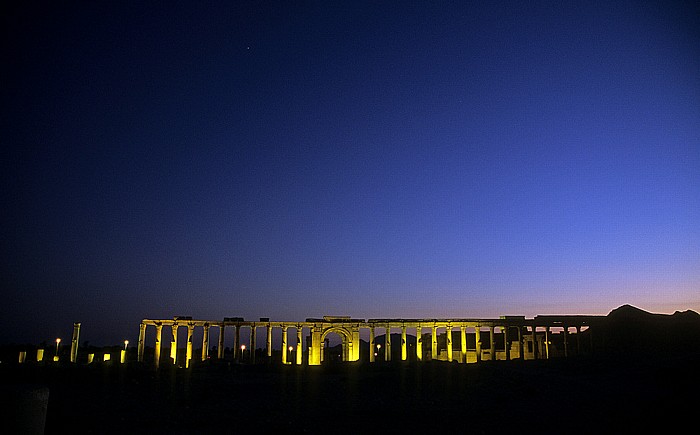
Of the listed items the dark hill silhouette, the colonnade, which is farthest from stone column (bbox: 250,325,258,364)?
the dark hill silhouette

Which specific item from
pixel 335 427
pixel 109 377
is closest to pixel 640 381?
pixel 335 427

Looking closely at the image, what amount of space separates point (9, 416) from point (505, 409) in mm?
27569

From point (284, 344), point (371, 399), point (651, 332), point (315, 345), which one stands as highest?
point (651, 332)

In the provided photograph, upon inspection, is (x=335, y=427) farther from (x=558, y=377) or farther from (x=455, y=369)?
(x=558, y=377)

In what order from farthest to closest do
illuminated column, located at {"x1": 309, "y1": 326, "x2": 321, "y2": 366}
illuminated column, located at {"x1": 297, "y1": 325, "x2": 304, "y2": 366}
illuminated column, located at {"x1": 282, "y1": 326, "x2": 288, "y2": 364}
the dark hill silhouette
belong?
illuminated column, located at {"x1": 282, "y1": 326, "x2": 288, "y2": 364}, illuminated column, located at {"x1": 309, "y1": 326, "x2": 321, "y2": 366}, illuminated column, located at {"x1": 297, "y1": 325, "x2": 304, "y2": 366}, the dark hill silhouette

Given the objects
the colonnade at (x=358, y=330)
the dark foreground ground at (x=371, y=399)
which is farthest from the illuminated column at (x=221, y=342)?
the dark foreground ground at (x=371, y=399)

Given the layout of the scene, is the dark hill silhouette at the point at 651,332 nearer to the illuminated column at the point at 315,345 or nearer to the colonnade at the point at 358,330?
the colonnade at the point at 358,330

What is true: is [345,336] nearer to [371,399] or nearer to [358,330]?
[358,330]

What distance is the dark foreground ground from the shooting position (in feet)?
77.9

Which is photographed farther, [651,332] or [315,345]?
[315,345]

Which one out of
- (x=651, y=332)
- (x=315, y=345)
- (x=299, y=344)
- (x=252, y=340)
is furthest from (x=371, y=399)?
(x=651, y=332)

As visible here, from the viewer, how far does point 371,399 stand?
2866 cm

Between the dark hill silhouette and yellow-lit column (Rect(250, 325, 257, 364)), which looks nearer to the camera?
the dark hill silhouette

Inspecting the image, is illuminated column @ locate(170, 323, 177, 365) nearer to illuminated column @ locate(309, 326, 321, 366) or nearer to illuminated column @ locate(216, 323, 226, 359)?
illuminated column @ locate(216, 323, 226, 359)
